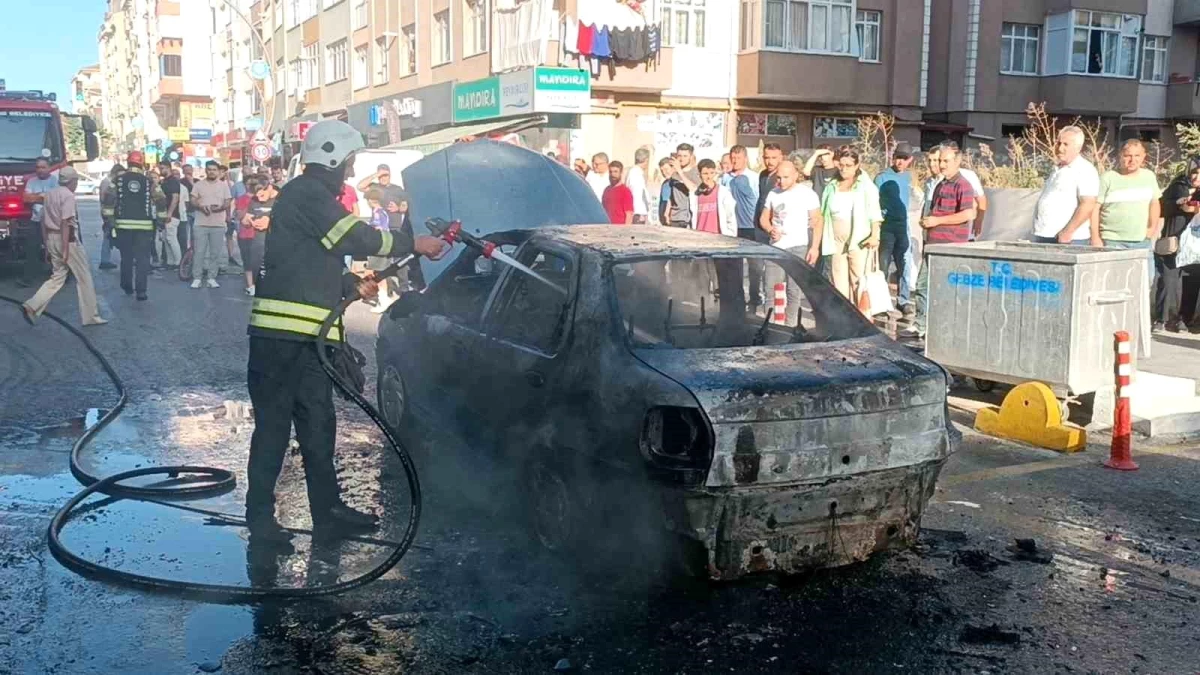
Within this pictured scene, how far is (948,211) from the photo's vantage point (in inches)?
412

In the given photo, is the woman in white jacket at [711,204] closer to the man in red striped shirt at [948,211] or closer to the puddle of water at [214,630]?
the man in red striped shirt at [948,211]

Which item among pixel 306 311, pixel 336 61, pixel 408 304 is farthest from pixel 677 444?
pixel 336 61

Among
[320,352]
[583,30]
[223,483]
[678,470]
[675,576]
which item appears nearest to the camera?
[678,470]

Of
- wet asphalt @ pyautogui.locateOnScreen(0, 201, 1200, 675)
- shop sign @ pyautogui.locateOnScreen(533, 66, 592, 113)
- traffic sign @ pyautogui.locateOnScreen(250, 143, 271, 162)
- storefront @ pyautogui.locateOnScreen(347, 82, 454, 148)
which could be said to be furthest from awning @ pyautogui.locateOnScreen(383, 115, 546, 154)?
wet asphalt @ pyautogui.locateOnScreen(0, 201, 1200, 675)

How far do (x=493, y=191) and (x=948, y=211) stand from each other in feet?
15.0

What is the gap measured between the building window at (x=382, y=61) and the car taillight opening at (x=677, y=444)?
36.5 meters

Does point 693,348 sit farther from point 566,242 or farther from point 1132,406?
point 1132,406

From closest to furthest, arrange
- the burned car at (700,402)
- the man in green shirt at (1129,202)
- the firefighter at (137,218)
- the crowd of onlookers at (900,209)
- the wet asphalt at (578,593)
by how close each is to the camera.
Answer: the wet asphalt at (578,593), the burned car at (700,402), the crowd of onlookers at (900,209), the man in green shirt at (1129,202), the firefighter at (137,218)

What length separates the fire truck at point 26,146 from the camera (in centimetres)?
1725

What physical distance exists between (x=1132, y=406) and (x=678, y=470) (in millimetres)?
4901

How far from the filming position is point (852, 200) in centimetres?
1100

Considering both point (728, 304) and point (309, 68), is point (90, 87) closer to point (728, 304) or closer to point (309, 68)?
point (309, 68)

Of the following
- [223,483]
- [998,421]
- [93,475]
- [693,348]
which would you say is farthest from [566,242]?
[998,421]

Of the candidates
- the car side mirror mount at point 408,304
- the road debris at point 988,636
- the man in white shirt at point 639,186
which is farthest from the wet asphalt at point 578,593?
the man in white shirt at point 639,186
